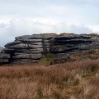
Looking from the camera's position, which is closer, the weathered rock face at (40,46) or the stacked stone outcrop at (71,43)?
the stacked stone outcrop at (71,43)

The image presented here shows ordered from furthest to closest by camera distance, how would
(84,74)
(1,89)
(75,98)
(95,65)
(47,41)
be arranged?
(47,41)
(95,65)
(84,74)
(75,98)
(1,89)

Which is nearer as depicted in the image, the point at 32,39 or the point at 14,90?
the point at 14,90

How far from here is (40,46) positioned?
1580 inches

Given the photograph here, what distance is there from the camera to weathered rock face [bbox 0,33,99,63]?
37.6 m

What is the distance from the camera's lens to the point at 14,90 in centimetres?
625

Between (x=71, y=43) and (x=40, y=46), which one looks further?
(x=40, y=46)

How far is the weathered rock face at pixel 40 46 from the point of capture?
37.6 metres

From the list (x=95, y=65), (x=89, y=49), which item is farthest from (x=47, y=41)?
(x=95, y=65)

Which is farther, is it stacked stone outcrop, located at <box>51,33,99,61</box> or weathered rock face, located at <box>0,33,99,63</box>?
weathered rock face, located at <box>0,33,99,63</box>

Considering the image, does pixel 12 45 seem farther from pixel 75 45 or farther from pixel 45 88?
pixel 45 88

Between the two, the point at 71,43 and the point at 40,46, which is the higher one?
the point at 71,43

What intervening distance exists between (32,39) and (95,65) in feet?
89.1

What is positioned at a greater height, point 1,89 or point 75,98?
point 1,89

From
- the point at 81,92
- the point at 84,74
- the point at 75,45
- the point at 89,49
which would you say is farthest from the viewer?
the point at 75,45
